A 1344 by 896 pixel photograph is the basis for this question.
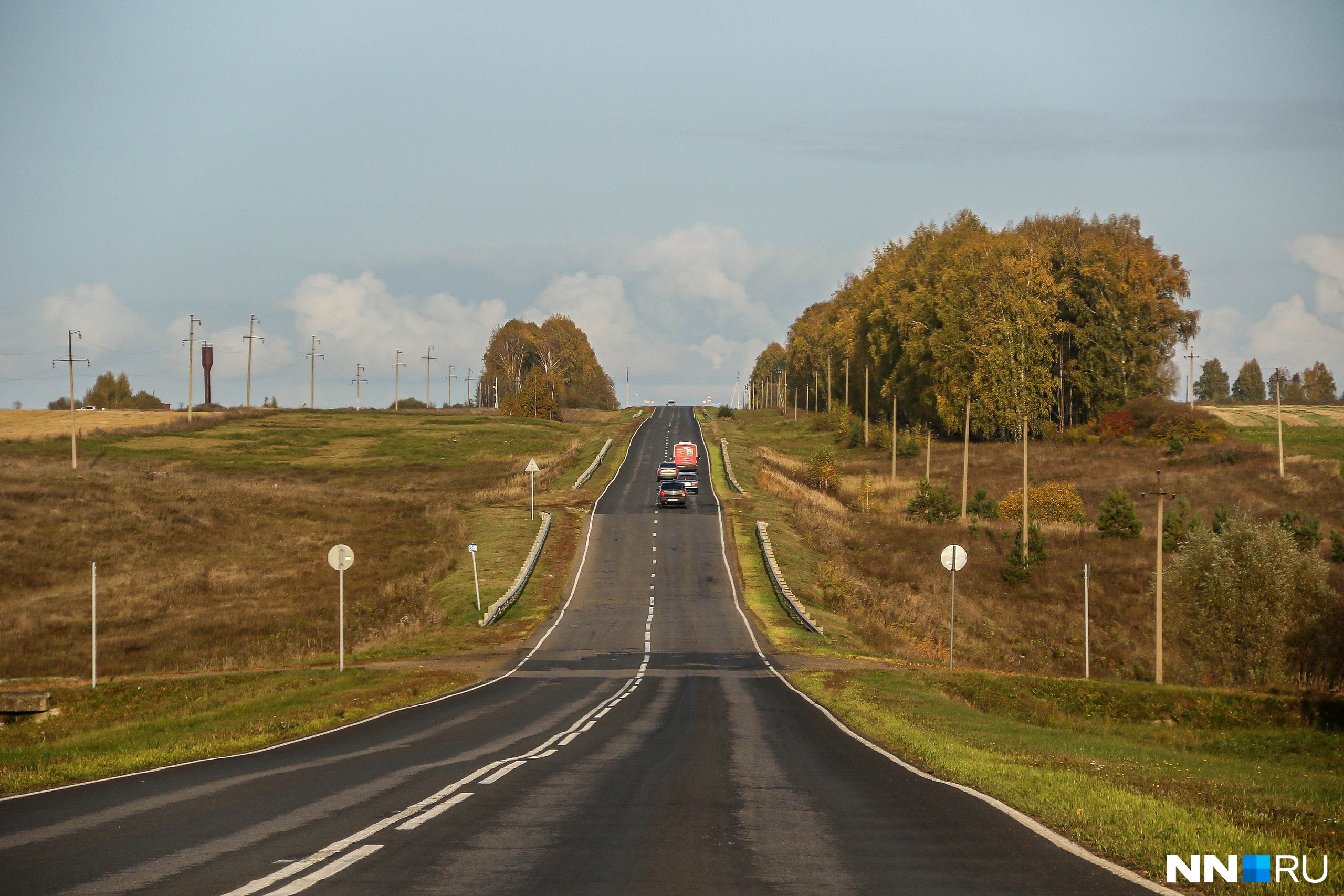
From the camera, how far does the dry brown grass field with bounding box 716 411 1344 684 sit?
48.9 m

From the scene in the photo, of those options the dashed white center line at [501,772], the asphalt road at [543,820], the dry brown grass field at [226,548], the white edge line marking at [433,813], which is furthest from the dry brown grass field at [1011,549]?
the white edge line marking at [433,813]

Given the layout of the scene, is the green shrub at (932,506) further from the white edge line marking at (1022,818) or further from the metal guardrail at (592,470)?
the white edge line marking at (1022,818)

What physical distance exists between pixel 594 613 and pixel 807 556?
16.8 m

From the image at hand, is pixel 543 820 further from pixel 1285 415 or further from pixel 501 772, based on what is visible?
pixel 1285 415

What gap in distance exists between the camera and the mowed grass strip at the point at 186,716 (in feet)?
49.5

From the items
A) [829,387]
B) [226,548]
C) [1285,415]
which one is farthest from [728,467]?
[1285,415]

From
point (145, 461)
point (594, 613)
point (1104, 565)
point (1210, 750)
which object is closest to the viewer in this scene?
point (1210, 750)

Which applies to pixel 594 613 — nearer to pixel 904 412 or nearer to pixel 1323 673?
pixel 1323 673

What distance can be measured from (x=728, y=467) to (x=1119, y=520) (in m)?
37.4

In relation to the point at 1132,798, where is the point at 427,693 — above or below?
below

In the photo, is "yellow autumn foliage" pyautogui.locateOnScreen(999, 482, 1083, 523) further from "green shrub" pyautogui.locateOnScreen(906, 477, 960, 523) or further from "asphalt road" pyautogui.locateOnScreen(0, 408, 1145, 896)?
"asphalt road" pyautogui.locateOnScreen(0, 408, 1145, 896)

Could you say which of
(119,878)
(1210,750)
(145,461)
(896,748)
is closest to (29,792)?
(119,878)

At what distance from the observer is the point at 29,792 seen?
12.4 m

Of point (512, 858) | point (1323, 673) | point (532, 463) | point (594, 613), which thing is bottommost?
point (1323, 673)
